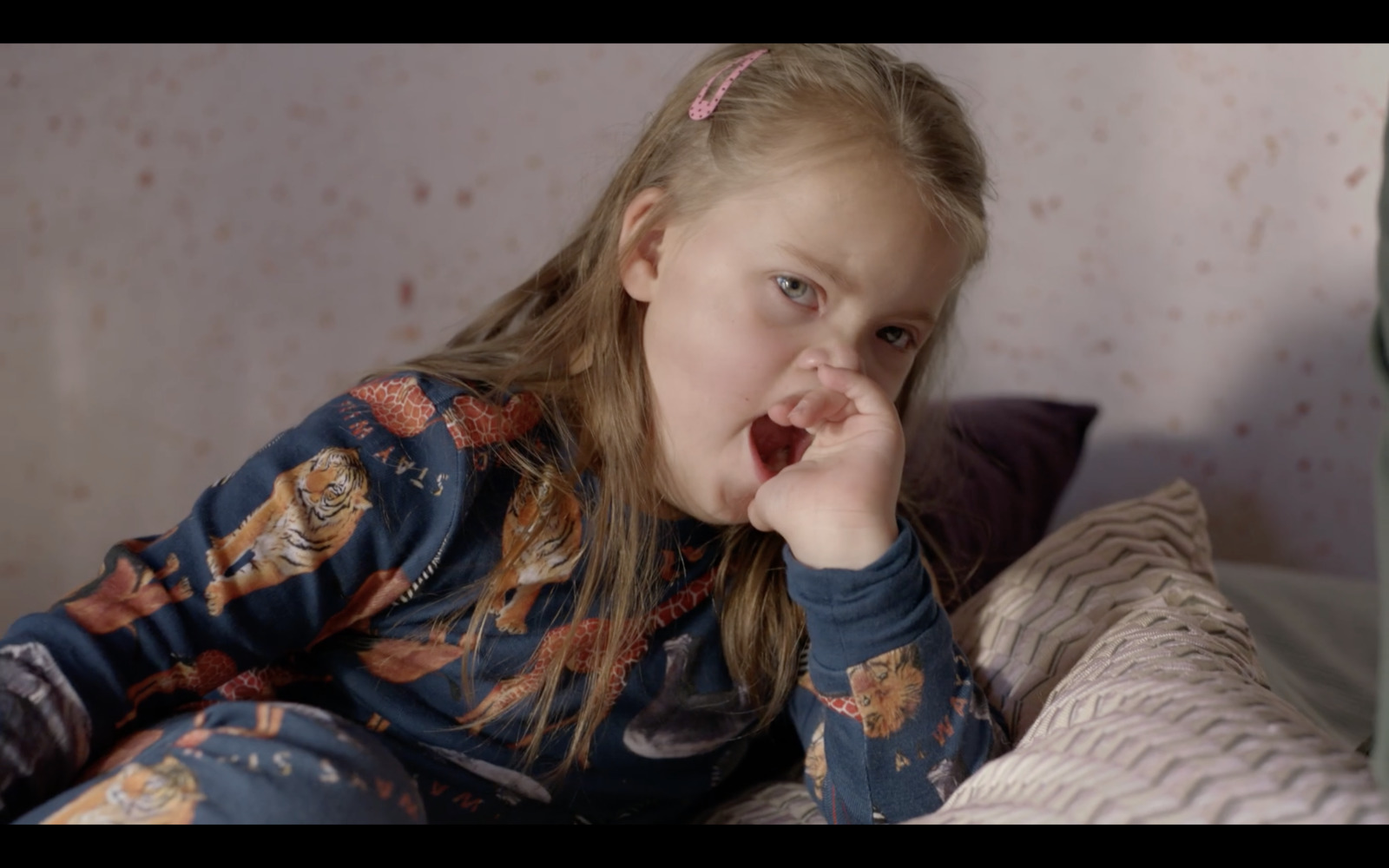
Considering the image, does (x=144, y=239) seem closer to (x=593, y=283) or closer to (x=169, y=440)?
(x=169, y=440)

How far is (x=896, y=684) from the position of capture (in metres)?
0.79

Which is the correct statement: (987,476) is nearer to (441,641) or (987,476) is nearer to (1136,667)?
(1136,667)

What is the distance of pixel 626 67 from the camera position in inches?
55.4

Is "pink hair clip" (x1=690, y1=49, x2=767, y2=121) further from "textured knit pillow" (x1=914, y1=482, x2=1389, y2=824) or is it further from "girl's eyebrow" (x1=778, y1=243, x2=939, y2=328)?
"textured knit pillow" (x1=914, y1=482, x2=1389, y2=824)

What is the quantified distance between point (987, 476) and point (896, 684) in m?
0.44

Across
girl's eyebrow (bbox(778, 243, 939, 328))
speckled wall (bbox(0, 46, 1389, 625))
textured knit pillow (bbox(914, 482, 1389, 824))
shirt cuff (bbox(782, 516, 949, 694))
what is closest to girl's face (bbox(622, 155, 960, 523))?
girl's eyebrow (bbox(778, 243, 939, 328))

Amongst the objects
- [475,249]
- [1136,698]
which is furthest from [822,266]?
[475,249]

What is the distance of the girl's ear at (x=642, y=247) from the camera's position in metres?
0.90

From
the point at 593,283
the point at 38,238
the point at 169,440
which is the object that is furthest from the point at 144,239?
the point at 593,283

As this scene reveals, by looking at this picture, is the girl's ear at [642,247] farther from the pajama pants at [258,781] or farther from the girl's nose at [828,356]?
the pajama pants at [258,781]

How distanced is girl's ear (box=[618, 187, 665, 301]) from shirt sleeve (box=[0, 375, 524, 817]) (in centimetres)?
14

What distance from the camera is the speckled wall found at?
1.32 m
